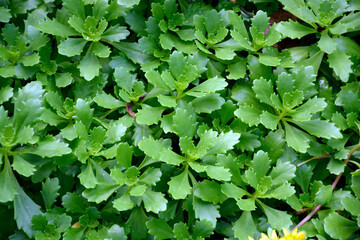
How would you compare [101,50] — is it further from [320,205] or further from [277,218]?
[320,205]

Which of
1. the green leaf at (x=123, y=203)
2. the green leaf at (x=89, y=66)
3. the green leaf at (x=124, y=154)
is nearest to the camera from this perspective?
the green leaf at (x=123, y=203)

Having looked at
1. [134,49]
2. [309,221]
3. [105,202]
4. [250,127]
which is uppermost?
[134,49]

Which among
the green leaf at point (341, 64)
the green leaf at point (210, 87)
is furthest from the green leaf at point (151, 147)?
the green leaf at point (341, 64)

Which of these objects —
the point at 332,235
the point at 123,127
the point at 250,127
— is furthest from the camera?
the point at 250,127

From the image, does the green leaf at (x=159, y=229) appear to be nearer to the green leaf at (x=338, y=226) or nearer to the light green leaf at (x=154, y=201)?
the light green leaf at (x=154, y=201)

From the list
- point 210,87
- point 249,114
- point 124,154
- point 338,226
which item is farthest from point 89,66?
point 338,226

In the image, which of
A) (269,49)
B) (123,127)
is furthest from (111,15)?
(269,49)

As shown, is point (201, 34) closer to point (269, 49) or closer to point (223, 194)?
point (269, 49)

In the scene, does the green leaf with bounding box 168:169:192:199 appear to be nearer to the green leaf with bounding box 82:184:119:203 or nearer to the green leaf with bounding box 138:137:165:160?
the green leaf with bounding box 138:137:165:160
